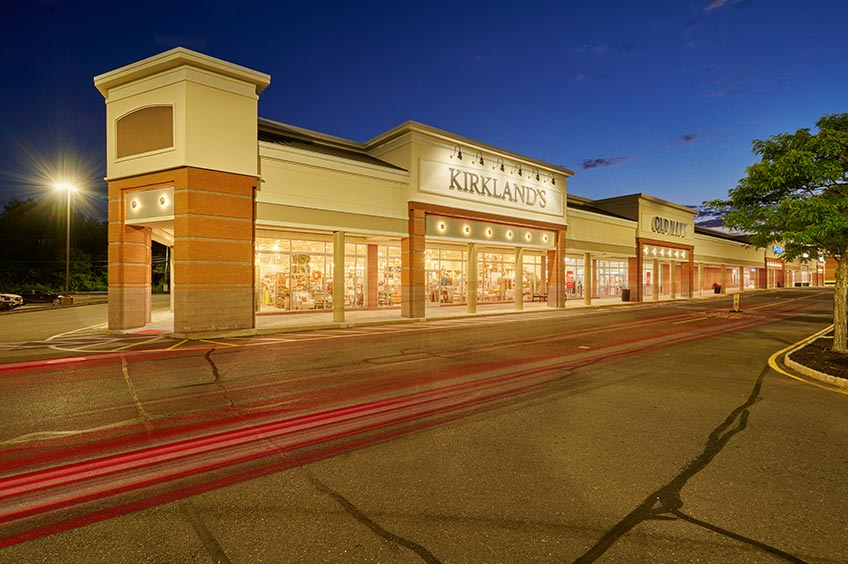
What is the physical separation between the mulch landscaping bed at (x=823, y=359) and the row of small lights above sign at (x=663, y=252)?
95.4 feet

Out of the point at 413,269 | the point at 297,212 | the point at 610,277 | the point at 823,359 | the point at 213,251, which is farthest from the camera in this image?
the point at 610,277

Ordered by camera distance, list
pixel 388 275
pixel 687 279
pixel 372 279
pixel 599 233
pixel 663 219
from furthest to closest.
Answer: pixel 687 279 < pixel 663 219 < pixel 599 233 < pixel 388 275 < pixel 372 279

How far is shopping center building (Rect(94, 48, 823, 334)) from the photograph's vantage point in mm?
15125

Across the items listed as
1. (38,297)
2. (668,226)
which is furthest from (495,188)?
(38,297)

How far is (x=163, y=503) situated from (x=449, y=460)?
9.80ft

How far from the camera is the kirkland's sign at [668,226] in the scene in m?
40.9

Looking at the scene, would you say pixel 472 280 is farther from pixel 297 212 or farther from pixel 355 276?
pixel 297 212

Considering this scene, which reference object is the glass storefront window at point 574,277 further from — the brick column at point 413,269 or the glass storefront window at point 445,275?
the brick column at point 413,269

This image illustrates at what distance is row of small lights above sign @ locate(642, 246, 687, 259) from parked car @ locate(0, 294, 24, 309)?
51.1 meters

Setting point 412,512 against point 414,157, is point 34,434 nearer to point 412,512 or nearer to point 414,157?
point 412,512

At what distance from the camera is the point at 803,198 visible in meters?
11.2

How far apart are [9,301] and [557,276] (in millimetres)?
37480

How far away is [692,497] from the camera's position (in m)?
3.95

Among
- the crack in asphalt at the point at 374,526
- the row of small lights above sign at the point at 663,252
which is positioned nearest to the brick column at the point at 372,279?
the crack in asphalt at the point at 374,526
